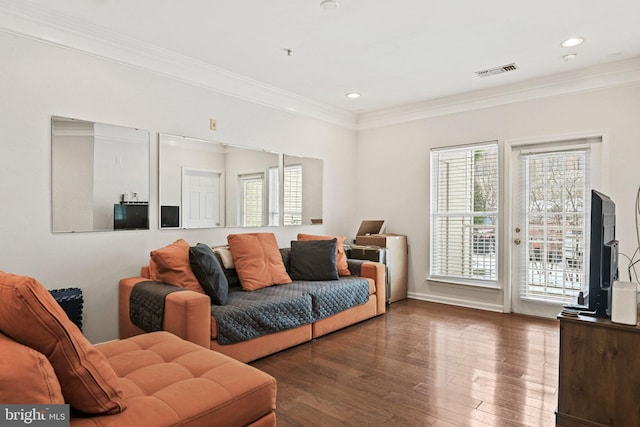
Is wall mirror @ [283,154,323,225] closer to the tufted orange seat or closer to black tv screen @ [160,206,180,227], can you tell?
black tv screen @ [160,206,180,227]

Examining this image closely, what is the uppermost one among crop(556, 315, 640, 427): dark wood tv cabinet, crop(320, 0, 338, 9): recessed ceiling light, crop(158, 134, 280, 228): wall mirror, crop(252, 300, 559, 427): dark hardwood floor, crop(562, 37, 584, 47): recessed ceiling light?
crop(562, 37, 584, 47): recessed ceiling light

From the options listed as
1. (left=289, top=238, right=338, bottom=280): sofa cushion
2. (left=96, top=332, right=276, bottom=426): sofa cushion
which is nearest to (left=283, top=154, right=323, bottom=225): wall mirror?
(left=289, top=238, right=338, bottom=280): sofa cushion

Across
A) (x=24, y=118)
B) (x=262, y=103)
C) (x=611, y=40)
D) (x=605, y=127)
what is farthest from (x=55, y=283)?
(x=605, y=127)

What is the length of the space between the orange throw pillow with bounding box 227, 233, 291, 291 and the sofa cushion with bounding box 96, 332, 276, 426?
1562 mm

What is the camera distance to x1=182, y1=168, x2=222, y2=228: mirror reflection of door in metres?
3.84

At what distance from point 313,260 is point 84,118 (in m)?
2.53

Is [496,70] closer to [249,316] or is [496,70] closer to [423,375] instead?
[423,375]

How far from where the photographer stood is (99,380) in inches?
54.7

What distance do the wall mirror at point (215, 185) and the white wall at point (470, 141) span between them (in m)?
1.79

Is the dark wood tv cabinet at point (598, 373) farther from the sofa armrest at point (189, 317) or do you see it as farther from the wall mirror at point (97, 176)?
the wall mirror at point (97, 176)

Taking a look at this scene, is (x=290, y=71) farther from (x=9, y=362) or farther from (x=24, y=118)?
(x=9, y=362)

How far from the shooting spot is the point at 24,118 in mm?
2844

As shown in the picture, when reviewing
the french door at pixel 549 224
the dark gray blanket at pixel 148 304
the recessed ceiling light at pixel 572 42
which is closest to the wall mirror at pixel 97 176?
the dark gray blanket at pixel 148 304

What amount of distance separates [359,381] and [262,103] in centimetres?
327
